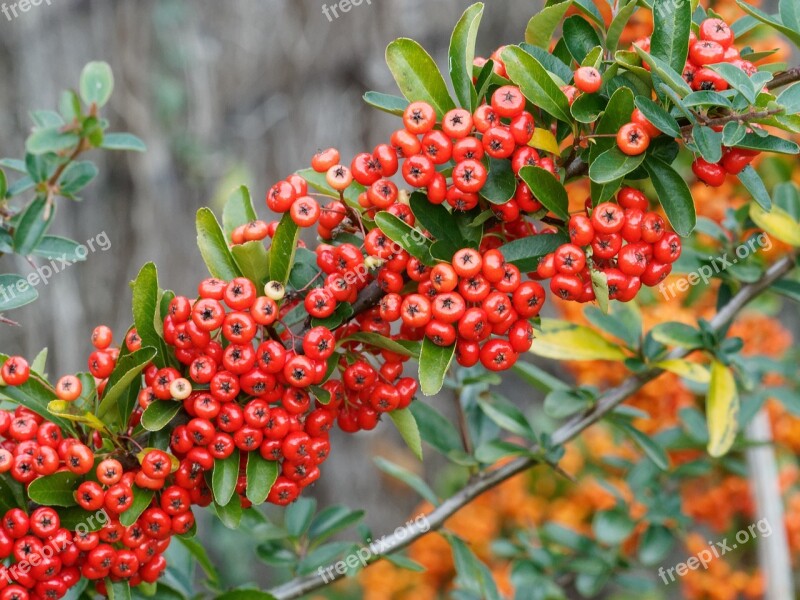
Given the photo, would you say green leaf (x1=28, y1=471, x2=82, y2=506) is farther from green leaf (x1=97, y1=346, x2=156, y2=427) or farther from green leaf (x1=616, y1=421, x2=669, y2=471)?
green leaf (x1=616, y1=421, x2=669, y2=471)

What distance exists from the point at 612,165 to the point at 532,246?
0.17 m

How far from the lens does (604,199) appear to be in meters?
1.21

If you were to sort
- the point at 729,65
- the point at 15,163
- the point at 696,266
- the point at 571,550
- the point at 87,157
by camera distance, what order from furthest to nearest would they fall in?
1. the point at 87,157
2. the point at 571,550
3. the point at 696,266
4. the point at 15,163
5. the point at 729,65

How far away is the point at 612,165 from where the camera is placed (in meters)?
1.14

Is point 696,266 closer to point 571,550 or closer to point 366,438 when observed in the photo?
point 571,550

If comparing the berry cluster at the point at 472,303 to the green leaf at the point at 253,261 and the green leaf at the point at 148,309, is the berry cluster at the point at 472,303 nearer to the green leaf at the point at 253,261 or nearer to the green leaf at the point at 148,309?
the green leaf at the point at 253,261

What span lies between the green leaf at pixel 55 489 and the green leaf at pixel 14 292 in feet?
1.05

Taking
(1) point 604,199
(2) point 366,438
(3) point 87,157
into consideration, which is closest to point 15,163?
(1) point 604,199

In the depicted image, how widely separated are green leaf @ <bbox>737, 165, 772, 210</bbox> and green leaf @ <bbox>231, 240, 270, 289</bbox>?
73cm

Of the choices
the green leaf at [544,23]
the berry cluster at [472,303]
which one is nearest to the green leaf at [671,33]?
the green leaf at [544,23]

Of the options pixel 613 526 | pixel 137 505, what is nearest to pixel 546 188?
pixel 137 505

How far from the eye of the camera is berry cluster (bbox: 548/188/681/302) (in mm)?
1175

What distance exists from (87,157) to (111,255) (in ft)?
1.74

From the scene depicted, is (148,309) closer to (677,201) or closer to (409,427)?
(409,427)
